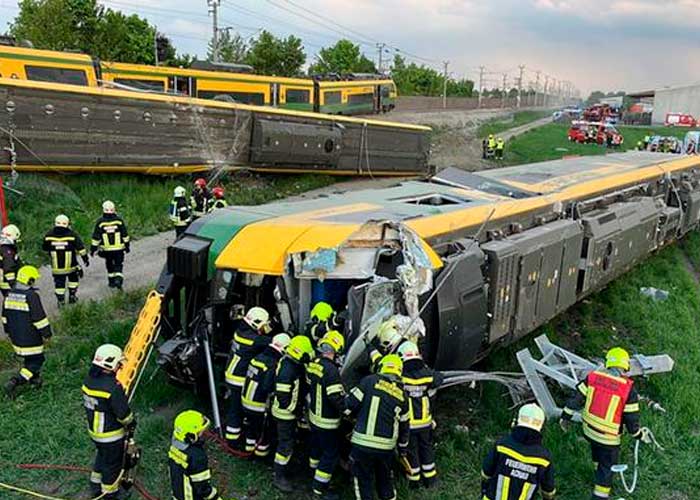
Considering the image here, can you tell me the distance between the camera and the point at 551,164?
12.4 metres

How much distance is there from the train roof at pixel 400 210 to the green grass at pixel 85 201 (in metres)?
6.25

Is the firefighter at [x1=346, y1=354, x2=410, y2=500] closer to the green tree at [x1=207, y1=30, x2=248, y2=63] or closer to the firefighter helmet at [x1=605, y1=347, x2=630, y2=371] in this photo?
the firefighter helmet at [x1=605, y1=347, x2=630, y2=371]

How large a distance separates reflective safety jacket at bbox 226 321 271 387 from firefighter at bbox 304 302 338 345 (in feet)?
1.29

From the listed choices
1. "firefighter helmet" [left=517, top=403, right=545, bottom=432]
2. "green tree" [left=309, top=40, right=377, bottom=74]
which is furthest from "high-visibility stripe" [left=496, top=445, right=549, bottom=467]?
"green tree" [left=309, top=40, right=377, bottom=74]

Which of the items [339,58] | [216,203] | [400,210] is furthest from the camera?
[339,58]

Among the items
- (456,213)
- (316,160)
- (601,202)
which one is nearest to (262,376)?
(456,213)

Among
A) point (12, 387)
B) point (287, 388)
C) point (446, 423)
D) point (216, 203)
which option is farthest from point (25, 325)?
point (216, 203)

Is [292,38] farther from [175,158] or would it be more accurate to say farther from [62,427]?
[62,427]

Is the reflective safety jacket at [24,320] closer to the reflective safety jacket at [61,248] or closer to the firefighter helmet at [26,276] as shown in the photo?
the firefighter helmet at [26,276]

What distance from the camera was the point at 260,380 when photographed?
5.36 m

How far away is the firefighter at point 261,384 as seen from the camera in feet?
17.6

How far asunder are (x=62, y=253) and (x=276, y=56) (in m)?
39.4

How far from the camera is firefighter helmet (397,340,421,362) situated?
509 centimetres

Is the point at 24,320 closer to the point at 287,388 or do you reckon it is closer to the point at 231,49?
the point at 287,388
